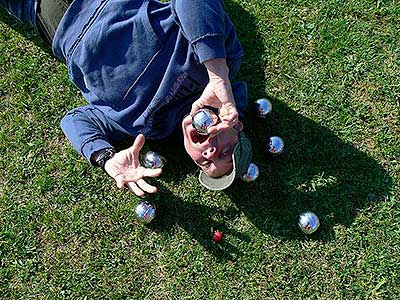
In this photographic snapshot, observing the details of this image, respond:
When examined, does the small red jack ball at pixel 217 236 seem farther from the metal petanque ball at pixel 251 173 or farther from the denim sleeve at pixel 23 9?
the denim sleeve at pixel 23 9

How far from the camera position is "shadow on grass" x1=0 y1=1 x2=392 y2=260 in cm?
407

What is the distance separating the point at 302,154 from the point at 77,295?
1803 millimetres

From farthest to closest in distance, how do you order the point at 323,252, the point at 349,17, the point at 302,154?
the point at 349,17, the point at 302,154, the point at 323,252

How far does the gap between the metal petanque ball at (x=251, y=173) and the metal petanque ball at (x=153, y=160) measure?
57cm

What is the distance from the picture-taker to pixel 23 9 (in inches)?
176

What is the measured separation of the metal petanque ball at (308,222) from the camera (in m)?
3.94

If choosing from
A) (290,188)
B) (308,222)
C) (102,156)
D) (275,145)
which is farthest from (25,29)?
(308,222)

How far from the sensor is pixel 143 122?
4.04 metres

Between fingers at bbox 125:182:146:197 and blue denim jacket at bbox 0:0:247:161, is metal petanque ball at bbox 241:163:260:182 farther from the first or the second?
fingers at bbox 125:182:146:197

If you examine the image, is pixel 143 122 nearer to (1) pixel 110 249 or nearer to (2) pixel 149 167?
(2) pixel 149 167

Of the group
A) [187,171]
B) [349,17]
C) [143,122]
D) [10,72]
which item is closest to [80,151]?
[143,122]

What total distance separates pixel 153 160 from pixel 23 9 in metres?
1.52

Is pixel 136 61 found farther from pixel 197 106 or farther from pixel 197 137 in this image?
pixel 197 137

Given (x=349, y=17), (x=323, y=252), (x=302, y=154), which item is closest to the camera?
(x=323, y=252)
